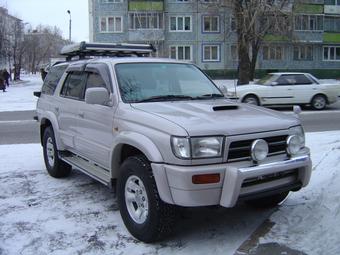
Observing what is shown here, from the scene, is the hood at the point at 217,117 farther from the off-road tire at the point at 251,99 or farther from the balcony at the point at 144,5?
the balcony at the point at 144,5

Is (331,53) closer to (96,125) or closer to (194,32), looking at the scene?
(194,32)

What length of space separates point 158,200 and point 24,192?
9.65ft

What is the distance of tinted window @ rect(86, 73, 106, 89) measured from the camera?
593 centimetres

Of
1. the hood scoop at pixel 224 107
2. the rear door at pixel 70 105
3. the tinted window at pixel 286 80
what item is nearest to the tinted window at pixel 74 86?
the rear door at pixel 70 105

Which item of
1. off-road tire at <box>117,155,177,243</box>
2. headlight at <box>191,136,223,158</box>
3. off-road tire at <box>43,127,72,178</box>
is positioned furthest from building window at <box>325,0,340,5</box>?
headlight at <box>191,136,223,158</box>

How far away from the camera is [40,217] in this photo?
566 centimetres

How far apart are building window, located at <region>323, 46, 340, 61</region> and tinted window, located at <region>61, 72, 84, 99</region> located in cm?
5112

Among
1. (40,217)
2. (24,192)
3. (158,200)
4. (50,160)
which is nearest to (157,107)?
(158,200)

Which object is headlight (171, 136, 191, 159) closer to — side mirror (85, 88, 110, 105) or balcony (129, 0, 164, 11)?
side mirror (85, 88, 110, 105)

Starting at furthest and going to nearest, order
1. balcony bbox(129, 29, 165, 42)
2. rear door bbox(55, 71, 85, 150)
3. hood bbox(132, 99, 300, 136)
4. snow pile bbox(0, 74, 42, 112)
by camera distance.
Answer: balcony bbox(129, 29, 165, 42) → snow pile bbox(0, 74, 42, 112) → rear door bbox(55, 71, 85, 150) → hood bbox(132, 99, 300, 136)

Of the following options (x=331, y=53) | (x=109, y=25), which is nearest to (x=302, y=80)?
(x=109, y=25)

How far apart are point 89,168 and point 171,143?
6.88ft

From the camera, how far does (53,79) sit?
7.83 meters

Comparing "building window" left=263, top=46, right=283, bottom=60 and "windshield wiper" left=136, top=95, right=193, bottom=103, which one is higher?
"building window" left=263, top=46, right=283, bottom=60
